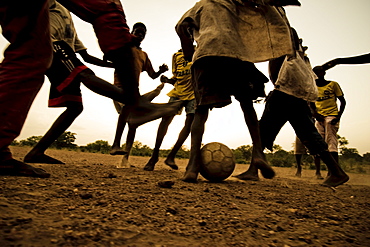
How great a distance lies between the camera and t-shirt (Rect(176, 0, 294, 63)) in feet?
8.02

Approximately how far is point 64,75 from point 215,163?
203 cm

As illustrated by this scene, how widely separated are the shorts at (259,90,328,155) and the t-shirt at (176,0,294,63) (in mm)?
647

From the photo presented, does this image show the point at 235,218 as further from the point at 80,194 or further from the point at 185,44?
the point at 185,44

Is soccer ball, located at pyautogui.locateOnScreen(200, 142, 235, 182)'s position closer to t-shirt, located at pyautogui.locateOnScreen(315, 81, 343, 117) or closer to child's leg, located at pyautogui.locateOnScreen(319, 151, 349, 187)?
child's leg, located at pyautogui.locateOnScreen(319, 151, 349, 187)

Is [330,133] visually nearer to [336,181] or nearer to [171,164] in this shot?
[336,181]

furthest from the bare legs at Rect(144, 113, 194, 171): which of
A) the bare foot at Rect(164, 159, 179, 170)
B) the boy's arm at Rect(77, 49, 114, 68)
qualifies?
the boy's arm at Rect(77, 49, 114, 68)

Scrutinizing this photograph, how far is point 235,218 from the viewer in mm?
1307

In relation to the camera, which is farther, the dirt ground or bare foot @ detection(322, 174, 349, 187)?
bare foot @ detection(322, 174, 349, 187)

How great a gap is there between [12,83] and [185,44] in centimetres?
185

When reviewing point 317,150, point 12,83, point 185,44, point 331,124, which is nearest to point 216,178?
point 317,150

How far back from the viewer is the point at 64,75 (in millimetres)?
2854

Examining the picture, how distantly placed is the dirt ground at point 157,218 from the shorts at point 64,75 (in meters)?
1.20

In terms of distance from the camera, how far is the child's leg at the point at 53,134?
276 centimetres

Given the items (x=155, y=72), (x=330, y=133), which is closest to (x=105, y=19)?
(x=155, y=72)
